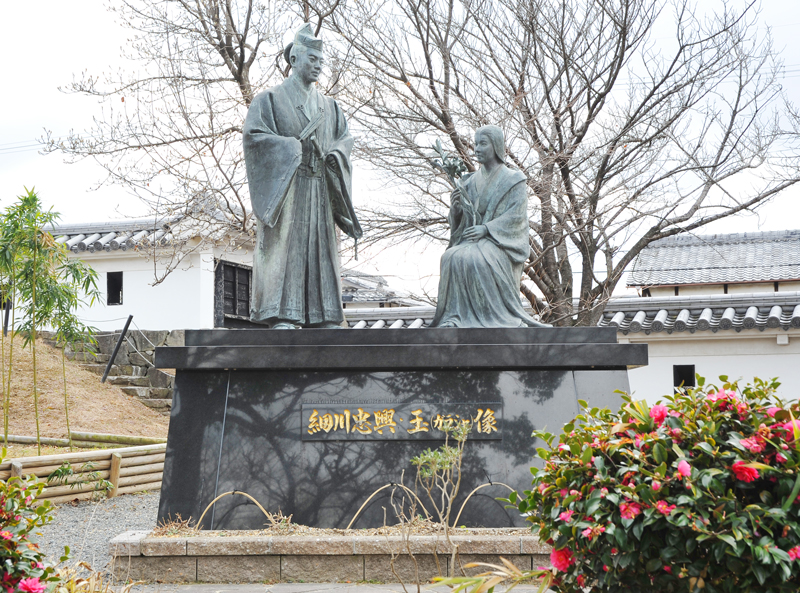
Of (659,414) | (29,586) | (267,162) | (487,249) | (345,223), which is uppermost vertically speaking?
(267,162)

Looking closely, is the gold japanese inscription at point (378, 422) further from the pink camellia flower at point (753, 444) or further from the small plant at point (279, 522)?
the pink camellia flower at point (753, 444)

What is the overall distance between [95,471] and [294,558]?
4.79m

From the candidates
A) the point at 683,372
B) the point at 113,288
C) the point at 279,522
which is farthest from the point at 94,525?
the point at 113,288

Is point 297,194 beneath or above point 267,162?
beneath

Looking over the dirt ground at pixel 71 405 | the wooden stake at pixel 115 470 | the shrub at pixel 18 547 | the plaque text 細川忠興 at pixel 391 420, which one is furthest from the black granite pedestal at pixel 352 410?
the dirt ground at pixel 71 405

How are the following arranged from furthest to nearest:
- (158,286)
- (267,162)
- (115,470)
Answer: (158,286) < (115,470) < (267,162)

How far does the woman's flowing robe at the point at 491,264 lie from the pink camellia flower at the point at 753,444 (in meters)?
3.30

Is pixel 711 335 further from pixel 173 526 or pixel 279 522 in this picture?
pixel 173 526

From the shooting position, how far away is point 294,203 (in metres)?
5.74

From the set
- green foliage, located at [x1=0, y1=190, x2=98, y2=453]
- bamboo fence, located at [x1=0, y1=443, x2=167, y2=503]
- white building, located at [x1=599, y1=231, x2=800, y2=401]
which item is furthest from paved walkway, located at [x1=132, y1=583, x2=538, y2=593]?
white building, located at [x1=599, y1=231, x2=800, y2=401]

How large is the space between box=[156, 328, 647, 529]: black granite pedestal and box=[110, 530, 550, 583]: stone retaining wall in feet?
1.55

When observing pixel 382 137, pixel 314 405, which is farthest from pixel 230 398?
pixel 382 137

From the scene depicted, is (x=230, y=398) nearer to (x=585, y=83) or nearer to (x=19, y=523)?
(x=19, y=523)

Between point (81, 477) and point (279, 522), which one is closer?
point (279, 522)
